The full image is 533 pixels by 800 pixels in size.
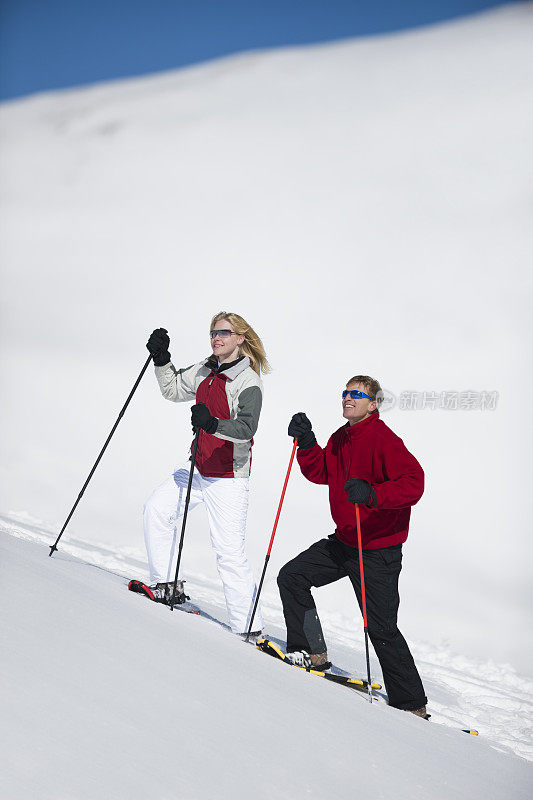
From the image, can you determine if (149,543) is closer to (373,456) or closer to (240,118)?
(373,456)

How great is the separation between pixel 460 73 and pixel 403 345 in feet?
66.9

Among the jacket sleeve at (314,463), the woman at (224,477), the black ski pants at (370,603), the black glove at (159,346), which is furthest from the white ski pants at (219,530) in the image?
the black glove at (159,346)

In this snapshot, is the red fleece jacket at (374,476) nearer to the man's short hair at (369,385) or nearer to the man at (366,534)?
the man at (366,534)

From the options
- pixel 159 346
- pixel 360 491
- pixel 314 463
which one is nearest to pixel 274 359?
A: pixel 159 346

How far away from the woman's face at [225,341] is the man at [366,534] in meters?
0.63

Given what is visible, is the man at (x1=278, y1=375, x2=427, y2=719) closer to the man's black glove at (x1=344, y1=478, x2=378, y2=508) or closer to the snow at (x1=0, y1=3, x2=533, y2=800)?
the man's black glove at (x1=344, y1=478, x2=378, y2=508)

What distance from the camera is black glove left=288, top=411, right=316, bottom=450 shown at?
4.00 metres

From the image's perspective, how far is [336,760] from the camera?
244cm

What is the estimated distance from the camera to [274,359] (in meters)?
18.1

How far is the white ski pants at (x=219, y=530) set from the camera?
13.7ft

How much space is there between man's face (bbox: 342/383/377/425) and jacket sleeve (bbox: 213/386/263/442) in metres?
0.48

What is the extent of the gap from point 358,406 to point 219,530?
109cm

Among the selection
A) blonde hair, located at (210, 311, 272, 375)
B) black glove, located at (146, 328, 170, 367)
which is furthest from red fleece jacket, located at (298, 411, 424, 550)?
black glove, located at (146, 328, 170, 367)

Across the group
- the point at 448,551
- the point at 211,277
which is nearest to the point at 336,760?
the point at 448,551
